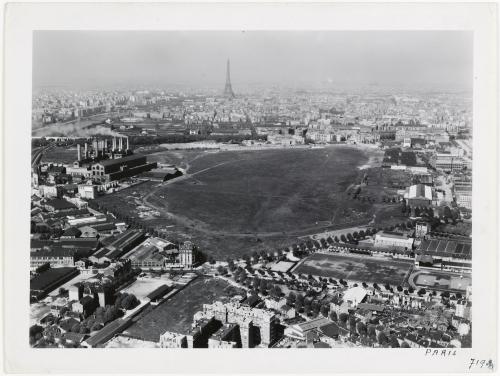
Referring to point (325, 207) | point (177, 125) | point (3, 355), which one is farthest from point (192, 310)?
point (177, 125)

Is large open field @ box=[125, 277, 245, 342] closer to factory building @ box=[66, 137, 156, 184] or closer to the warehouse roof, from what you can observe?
factory building @ box=[66, 137, 156, 184]

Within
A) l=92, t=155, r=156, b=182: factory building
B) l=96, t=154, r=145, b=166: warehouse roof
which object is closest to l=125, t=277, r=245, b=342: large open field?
l=92, t=155, r=156, b=182: factory building

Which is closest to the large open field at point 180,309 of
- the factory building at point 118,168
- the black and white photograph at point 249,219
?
the black and white photograph at point 249,219

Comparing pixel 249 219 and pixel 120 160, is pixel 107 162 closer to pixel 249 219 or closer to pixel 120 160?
pixel 120 160

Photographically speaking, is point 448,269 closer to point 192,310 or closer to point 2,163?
point 192,310

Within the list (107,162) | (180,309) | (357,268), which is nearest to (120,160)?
(107,162)

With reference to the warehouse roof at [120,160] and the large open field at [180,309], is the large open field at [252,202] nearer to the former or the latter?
the warehouse roof at [120,160]
